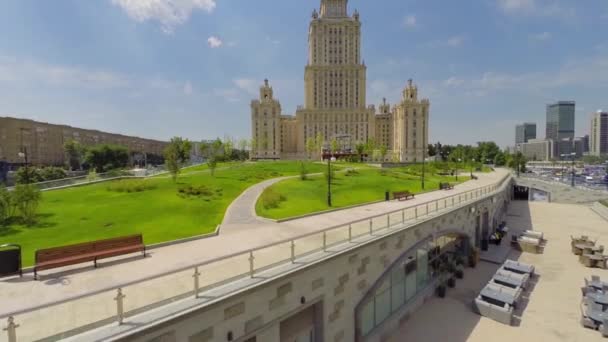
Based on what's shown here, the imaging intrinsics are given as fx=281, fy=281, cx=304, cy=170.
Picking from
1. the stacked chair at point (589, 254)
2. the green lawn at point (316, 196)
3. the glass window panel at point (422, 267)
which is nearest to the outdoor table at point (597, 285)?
the stacked chair at point (589, 254)

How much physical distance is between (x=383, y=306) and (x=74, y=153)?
9166cm

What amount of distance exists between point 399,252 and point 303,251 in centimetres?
584

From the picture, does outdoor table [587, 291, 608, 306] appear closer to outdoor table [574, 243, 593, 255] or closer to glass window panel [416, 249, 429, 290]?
glass window panel [416, 249, 429, 290]

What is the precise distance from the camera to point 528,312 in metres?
16.5

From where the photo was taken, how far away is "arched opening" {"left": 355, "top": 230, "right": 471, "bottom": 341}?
40.5 ft

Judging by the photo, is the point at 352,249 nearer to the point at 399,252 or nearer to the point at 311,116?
the point at 399,252

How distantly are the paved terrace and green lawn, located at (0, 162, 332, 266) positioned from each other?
1264 centimetres

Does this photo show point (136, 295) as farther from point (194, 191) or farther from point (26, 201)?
point (194, 191)

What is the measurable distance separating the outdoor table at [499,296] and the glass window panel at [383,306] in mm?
7153

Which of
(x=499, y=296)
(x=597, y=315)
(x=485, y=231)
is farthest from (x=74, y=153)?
(x=597, y=315)

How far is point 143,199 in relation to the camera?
21.2 m

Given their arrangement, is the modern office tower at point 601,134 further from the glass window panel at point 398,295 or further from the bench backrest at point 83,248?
the bench backrest at point 83,248

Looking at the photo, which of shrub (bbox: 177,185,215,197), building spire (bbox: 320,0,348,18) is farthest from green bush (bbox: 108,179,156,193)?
building spire (bbox: 320,0,348,18)

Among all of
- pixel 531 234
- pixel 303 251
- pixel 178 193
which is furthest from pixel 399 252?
pixel 531 234
